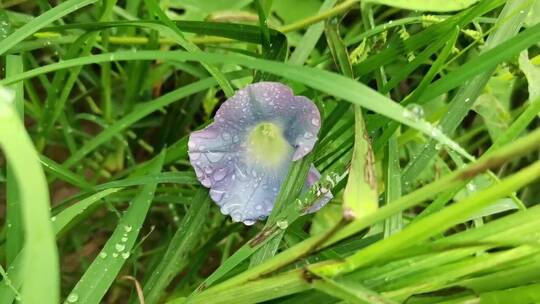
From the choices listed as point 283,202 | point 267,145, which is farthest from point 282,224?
point 267,145

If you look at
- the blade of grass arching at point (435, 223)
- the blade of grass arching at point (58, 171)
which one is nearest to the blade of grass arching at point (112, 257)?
the blade of grass arching at point (58, 171)

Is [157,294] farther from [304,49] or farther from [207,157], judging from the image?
[304,49]

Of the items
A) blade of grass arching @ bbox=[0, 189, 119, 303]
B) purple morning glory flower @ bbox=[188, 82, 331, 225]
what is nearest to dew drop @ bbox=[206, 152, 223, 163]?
purple morning glory flower @ bbox=[188, 82, 331, 225]

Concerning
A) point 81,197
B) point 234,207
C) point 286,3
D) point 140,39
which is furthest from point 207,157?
point 286,3

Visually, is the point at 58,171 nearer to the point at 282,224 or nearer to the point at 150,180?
the point at 150,180

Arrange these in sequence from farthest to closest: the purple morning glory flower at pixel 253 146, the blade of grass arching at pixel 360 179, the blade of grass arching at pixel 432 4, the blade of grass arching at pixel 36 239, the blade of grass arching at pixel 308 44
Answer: the blade of grass arching at pixel 308 44 < the purple morning glory flower at pixel 253 146 < the blade of grass arching at pixel 432 4 < the blade of grass arching at pixel 360 179 < the blade of grass arching at pixel 36 239

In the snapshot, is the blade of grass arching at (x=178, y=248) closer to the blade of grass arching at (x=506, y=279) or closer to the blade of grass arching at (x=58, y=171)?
the blade of grass arching at (x=58, y=171)

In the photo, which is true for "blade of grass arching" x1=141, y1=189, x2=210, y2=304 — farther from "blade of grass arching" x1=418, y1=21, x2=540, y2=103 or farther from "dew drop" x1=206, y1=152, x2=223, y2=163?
"blade of grass arching" x1=418, y1=21, x2=540, y2=103
